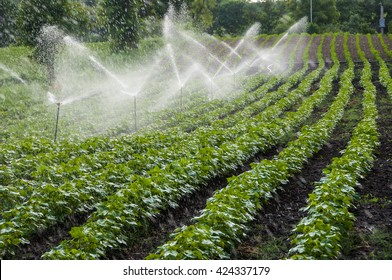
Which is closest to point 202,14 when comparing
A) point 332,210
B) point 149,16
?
point 149,16

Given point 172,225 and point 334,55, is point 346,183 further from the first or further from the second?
point 334,55

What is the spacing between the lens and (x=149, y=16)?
55.6 m

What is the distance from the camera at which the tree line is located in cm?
3584

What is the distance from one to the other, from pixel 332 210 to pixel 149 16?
49.8 m

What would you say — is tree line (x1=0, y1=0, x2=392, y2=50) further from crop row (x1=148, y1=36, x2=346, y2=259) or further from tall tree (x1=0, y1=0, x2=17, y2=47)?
crop row (x1=148, y1=36, x2=346, y2=259)

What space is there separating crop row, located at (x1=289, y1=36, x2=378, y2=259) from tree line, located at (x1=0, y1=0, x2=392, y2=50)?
2691 centimetres

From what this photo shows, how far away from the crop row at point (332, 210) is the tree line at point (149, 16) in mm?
26910

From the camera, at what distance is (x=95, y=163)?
12.2m

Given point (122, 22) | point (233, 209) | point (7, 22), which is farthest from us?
point (7, 22)

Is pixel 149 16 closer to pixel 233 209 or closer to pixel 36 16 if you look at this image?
pixel 36 16

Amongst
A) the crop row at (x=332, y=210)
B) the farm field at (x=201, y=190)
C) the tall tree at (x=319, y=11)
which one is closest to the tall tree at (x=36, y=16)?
the farm field at (x=201, y=190)

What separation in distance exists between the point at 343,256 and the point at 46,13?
103 ft

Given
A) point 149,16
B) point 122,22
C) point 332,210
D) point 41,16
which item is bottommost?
point 332,210
